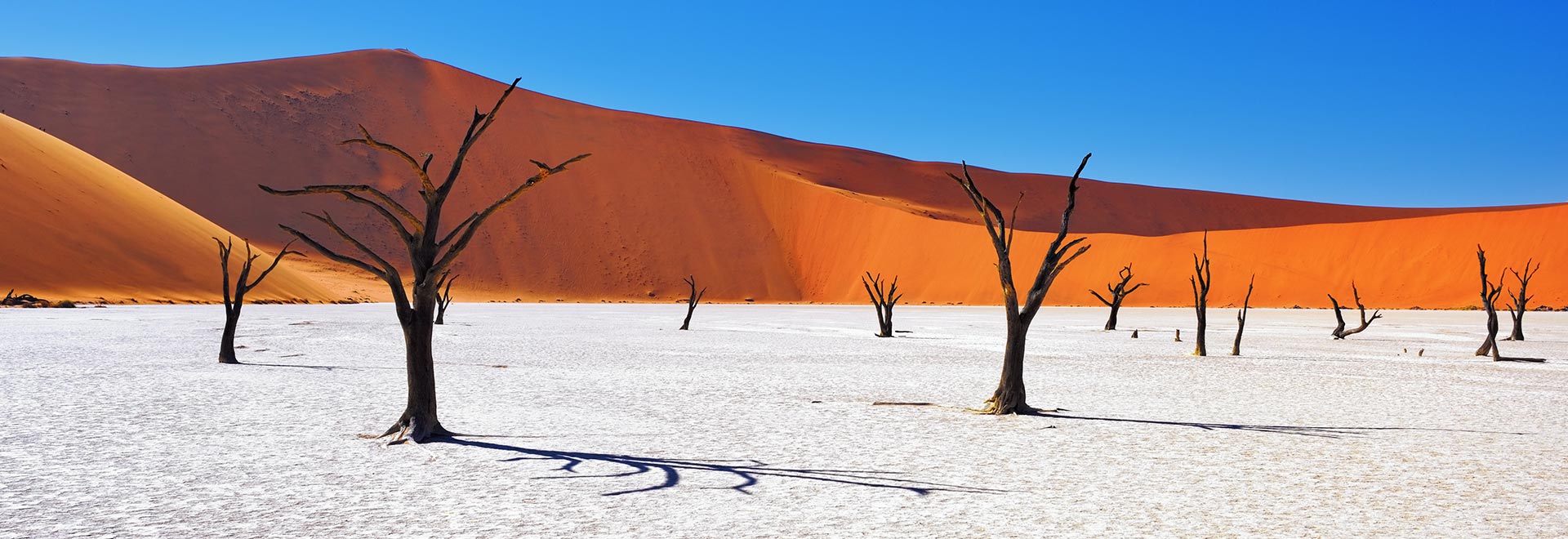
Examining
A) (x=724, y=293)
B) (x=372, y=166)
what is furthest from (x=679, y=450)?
(x=372, y=166)

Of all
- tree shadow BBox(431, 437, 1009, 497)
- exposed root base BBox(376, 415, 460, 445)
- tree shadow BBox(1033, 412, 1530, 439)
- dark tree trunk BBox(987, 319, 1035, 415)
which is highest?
dark tree trunk BBox(987, 319, 1035, 415)

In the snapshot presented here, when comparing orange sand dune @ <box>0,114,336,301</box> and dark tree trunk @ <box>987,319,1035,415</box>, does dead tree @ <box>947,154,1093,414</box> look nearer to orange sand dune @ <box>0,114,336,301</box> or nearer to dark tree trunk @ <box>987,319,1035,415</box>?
dark tree trunk @ <box>987,319,1035,415</box>

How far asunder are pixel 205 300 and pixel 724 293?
37461mm

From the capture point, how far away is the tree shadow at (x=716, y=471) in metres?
6.60

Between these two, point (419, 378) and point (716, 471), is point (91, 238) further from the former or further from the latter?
point (716, 471)

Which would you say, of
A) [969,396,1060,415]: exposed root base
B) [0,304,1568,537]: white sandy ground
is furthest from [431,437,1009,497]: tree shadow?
[969,396,1060,415]: exposed root base

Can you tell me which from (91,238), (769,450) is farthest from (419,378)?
(91,238)

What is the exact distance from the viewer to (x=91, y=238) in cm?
4650

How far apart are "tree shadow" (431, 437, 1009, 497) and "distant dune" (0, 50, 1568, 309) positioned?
60.5 metres

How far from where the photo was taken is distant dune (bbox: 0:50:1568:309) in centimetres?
7050

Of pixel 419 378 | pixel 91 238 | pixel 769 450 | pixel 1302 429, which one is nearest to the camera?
pixel 769 450

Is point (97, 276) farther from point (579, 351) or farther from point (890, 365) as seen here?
point (890, 365)

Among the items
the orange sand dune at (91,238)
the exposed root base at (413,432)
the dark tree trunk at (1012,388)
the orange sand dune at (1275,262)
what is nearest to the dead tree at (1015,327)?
the dark tree trunk at (1012,388)

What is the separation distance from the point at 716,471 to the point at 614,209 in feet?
261
